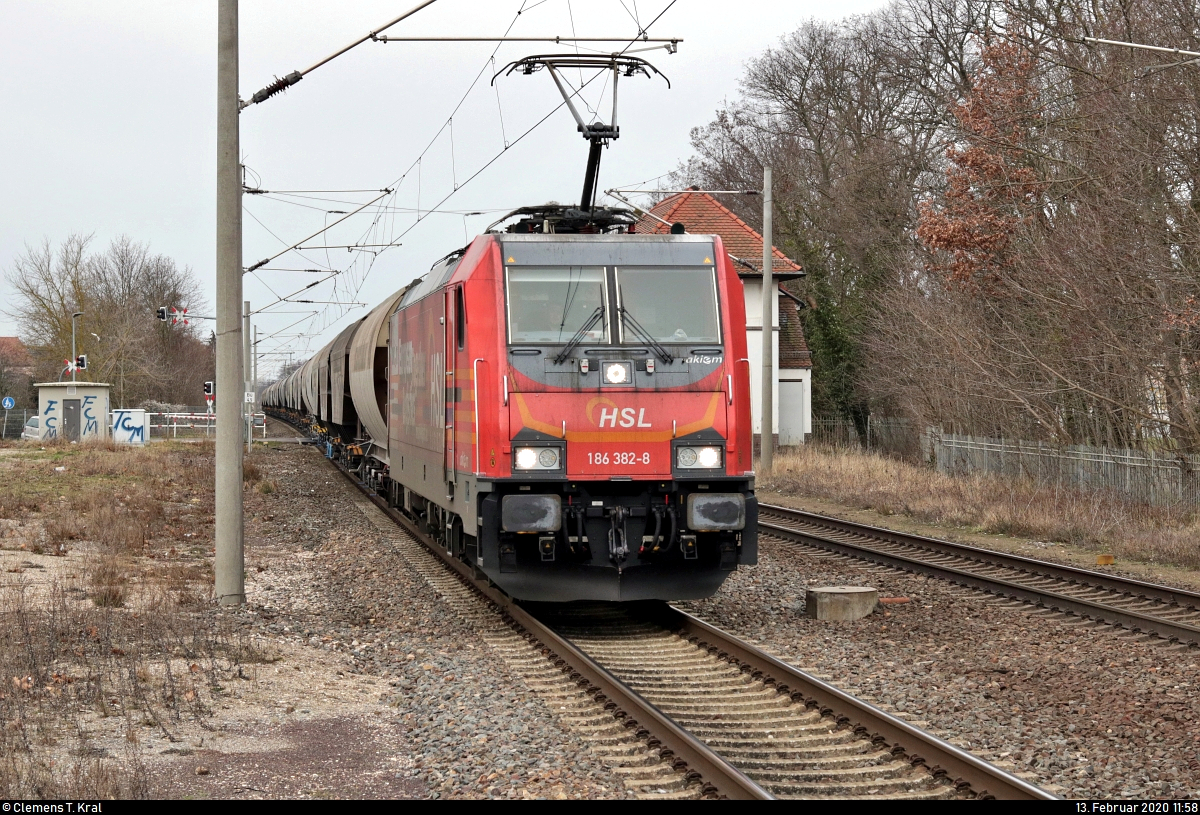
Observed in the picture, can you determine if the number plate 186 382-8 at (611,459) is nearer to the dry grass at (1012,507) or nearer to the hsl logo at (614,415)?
the hsl logo at (614,415)

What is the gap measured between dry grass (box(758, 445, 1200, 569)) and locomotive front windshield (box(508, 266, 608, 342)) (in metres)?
8.64

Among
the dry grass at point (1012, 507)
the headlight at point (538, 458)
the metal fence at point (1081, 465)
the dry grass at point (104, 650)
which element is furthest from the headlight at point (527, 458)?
the metal fence at point (1081, 465)

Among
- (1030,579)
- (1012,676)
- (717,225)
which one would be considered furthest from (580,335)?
(717,225)

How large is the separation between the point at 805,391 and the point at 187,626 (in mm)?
32938

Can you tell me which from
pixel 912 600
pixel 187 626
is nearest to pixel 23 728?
pixel 187 626

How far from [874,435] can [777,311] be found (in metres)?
5.16

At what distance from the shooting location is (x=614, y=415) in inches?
385

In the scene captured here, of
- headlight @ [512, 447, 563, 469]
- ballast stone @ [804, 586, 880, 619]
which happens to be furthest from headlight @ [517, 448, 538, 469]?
ballast stone @ [804, 586, 880, 619]

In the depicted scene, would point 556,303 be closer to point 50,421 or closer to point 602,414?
point 602,414

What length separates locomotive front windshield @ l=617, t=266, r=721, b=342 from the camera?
399 inches

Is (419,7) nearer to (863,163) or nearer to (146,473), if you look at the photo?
(146,473)

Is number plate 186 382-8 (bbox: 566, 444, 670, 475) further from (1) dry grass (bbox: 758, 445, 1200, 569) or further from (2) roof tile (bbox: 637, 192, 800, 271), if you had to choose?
(2) roof tile (bbox: 637, 192, 800, 271)

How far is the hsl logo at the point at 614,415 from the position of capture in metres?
9.78

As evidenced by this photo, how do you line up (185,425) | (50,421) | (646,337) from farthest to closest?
(185,425)
(50,421)
(646,337)
